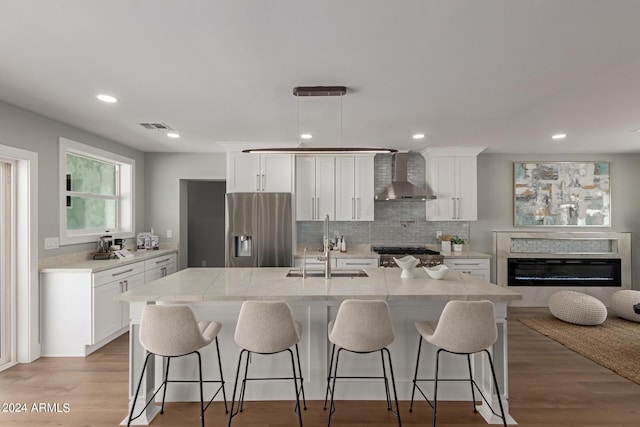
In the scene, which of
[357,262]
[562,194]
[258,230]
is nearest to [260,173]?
[258,230]

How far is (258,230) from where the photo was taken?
4.77 meters

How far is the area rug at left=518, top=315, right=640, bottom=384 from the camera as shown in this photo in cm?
341

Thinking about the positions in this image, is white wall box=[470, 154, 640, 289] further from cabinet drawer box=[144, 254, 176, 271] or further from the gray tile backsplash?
cabinet drawer box=[144, 254, 176, 271]

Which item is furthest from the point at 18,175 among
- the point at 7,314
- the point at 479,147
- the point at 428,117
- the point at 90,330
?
the point at 479,147

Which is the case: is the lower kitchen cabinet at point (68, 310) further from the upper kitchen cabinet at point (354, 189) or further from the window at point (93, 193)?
the upper kitchen cabinet at point (354, 189)

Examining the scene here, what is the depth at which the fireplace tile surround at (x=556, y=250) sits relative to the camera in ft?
17.9

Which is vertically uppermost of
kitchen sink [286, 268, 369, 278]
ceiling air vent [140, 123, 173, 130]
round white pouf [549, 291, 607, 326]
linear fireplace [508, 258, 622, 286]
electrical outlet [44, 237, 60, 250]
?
ceiling air vent [140, 123, 173, 130]

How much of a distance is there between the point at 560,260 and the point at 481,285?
146 inches

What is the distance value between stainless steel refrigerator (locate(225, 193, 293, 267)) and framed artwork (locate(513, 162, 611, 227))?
146 inches

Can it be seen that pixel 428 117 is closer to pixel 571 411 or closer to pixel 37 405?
pixel 571 411

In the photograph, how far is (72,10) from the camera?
1.76 m

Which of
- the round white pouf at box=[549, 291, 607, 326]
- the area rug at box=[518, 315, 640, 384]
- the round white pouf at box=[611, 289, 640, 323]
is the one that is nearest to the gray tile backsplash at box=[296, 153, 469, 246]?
the round white pouf at box=[549, 291, 607, 326]

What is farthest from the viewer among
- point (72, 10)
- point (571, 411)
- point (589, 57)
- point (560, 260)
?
point (560, 260)

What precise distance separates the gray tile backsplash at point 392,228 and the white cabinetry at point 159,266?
1959 millimetres
